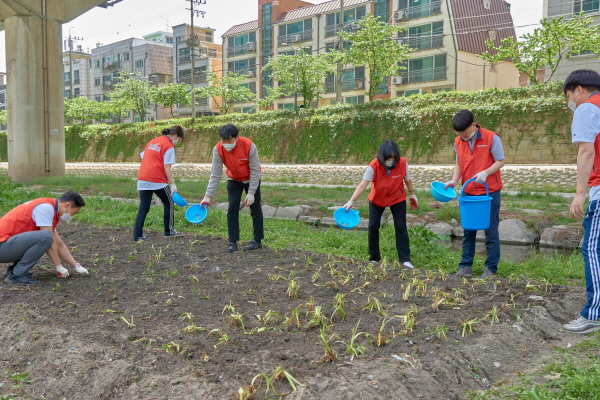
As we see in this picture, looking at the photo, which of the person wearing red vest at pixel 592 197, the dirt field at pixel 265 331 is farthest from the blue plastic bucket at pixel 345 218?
the person wearing red vest at pixel 592 197

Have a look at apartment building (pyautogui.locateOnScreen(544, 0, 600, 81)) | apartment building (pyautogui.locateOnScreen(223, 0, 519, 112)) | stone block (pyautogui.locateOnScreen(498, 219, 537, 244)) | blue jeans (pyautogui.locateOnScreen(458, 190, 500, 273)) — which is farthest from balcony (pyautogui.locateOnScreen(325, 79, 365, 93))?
blue jeans (pyautogui.locateOnScreen(458, 190, 500, 273))

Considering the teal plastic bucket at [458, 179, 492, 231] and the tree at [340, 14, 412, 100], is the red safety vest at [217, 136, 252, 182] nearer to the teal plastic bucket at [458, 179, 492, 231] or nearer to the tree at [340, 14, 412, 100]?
the teal plastic bucket at [458, 179, 492, 231]

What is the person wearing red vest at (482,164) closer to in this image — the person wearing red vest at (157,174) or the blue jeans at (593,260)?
the blue jeans at (593,260)

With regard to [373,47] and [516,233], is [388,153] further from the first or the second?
[373,47]

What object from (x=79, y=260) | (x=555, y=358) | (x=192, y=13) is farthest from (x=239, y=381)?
(x=192, y=13)

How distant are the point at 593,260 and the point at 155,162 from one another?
5.99m

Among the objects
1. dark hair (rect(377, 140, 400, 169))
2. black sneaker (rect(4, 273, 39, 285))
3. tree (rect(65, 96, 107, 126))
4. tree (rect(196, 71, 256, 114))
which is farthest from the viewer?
tree (rect(65, 96, 107, 126))

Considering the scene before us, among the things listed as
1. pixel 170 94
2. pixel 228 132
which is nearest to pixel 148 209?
pixel 228 132

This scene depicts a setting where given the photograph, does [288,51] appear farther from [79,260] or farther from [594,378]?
[594,378]

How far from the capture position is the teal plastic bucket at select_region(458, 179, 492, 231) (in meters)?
5.48

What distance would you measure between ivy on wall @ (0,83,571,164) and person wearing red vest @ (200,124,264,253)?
53.2 feet

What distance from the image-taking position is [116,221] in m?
9.55

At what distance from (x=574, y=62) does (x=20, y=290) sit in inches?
1176

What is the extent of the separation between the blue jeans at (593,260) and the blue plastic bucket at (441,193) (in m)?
2.28
